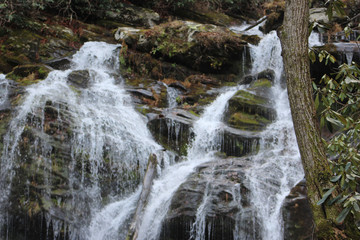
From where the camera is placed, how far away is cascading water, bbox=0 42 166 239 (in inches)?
255

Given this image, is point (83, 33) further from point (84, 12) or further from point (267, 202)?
point (267, 202)

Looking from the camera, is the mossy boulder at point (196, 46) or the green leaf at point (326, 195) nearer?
the green leaf at point (326, 195)

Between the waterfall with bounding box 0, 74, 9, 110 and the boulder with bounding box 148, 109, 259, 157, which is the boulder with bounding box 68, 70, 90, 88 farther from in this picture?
the boulder with bounding box 148, 109, 259, 157

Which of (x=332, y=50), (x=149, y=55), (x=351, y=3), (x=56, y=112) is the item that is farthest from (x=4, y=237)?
(x=351, y=3)

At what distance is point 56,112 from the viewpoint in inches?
304

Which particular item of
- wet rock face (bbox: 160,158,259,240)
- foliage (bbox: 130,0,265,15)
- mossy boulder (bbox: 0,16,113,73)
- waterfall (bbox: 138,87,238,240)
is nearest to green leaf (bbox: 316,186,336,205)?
wet rock face (bbox: 160,158,259,240)

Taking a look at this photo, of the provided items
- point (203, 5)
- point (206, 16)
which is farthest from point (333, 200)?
point (203, 5)

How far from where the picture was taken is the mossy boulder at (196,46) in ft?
41.3

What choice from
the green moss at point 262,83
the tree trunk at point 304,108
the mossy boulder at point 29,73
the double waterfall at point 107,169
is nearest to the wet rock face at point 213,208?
the double waterfall at point 107,169

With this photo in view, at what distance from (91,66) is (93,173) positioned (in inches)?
252

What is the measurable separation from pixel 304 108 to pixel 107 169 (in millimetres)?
5758

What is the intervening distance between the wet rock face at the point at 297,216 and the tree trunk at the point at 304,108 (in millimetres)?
3262

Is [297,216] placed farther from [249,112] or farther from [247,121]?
[249,112]

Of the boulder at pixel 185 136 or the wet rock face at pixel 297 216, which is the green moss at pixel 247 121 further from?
the wet rock face at pixel 297 216
